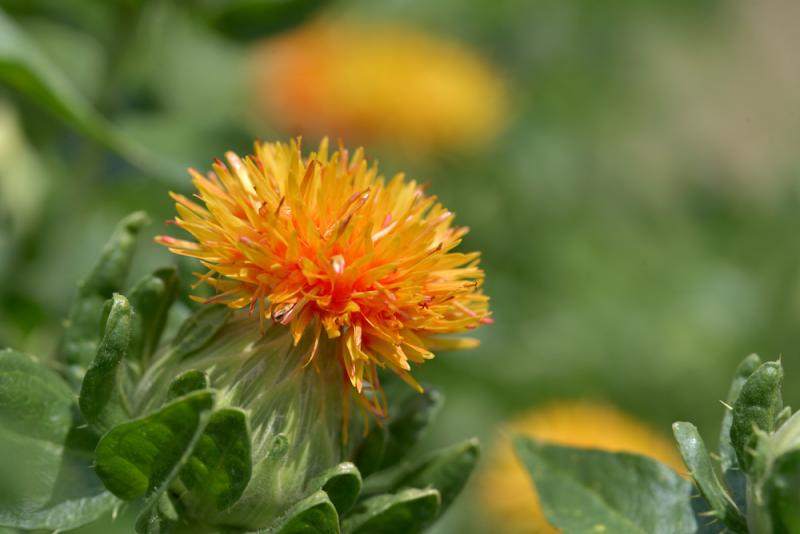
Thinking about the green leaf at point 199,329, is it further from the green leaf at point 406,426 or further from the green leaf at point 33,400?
the green leaf at point 406,426

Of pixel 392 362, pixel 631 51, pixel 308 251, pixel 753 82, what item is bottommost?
pixel 392 362

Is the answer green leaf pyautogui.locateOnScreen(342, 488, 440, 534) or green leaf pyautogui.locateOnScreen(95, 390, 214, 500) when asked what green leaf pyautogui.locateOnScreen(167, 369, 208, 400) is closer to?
green leaf pyautogui.locateOnScreen(95, 390, 214, 500)

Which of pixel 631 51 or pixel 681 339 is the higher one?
pixel 631 51

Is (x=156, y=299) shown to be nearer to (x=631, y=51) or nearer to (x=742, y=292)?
(x=742, y=292)

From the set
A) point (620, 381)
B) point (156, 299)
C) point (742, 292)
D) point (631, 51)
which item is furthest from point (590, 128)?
point (156, 299)

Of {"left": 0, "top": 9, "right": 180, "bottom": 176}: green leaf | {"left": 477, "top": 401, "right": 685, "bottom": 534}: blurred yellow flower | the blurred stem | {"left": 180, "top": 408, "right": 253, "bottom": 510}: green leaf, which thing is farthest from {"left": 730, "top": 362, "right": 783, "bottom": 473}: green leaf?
the blurred stem

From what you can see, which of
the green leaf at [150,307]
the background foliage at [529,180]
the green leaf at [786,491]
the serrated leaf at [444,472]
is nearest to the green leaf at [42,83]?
the background foliage at [529,180]

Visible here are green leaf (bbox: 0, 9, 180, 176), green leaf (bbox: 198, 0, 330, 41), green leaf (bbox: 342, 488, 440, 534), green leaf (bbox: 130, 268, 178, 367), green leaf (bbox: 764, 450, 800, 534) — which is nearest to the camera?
green leaf (bbox: 764, 450, 800, 534)
